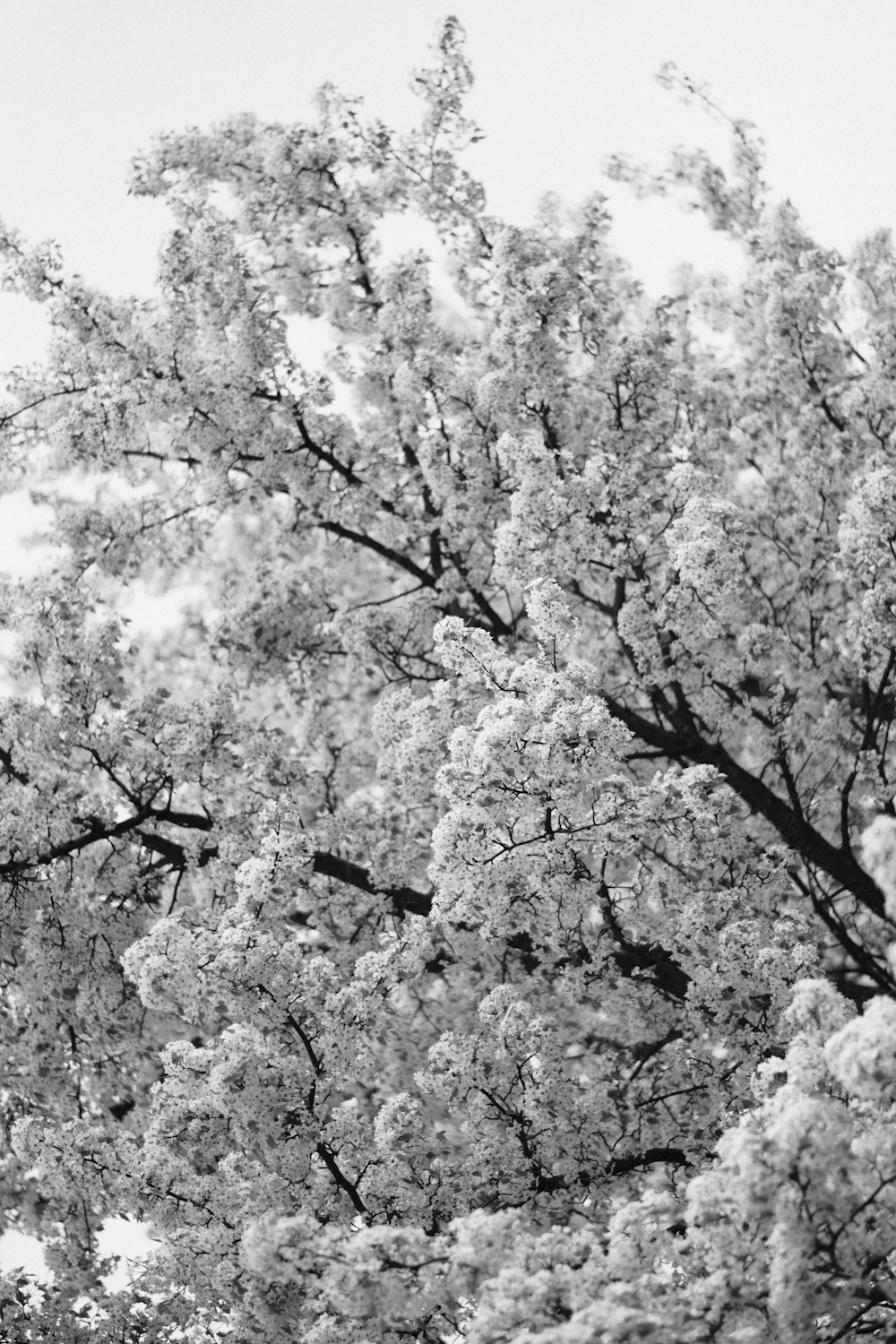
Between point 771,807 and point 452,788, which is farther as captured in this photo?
point 771,807

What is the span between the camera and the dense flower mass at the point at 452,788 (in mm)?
7211

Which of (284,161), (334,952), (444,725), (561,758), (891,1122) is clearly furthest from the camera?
(284,161)

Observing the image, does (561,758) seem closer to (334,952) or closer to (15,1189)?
(334,952)

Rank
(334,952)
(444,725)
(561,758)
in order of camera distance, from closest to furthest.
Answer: (561,758) < (444,725) < (334,952)

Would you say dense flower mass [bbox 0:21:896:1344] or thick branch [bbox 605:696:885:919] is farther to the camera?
thick branch [bbox 605:696:885:919]

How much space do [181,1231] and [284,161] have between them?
10137 millimetres

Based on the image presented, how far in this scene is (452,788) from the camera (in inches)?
348

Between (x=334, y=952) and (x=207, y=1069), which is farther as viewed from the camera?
(x=334, y=952)

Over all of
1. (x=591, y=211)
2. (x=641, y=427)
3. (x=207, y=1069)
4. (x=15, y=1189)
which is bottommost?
(x=207, y=1069)

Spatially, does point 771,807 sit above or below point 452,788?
above

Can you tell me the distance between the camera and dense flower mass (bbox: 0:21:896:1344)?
7.21m

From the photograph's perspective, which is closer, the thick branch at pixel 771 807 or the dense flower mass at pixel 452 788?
the dense flower mass at pixel 452 788

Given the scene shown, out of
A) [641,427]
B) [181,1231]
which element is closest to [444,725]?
[181,1231]

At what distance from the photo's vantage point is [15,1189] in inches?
485
